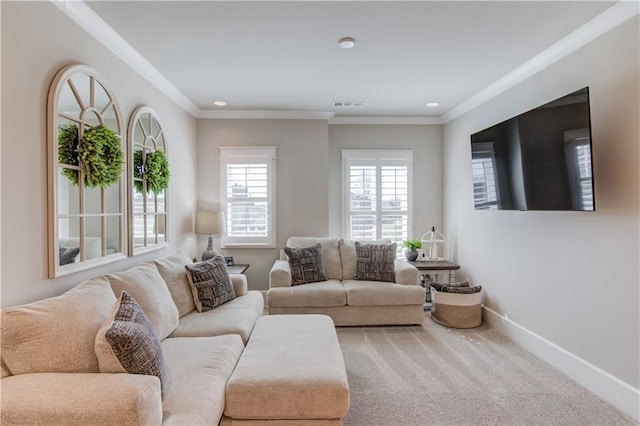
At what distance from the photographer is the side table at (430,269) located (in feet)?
14.2

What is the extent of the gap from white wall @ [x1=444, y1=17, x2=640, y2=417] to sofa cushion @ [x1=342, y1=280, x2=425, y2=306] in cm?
93

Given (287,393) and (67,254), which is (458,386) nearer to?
(287,393)

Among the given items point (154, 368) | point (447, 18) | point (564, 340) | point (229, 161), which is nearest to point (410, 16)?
point (447, 18)

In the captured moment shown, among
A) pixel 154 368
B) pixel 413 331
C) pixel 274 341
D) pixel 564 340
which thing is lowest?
pixel 413 331

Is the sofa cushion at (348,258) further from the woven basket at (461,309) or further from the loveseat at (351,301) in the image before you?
the woven basket at (461,309)

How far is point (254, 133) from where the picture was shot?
4785 millimetres

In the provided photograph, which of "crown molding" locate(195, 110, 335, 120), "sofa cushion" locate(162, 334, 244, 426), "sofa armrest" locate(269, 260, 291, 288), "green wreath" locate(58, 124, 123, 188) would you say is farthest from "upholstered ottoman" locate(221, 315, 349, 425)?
"crown molding" locate(195, 110, 335, 120)

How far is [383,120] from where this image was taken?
507cm

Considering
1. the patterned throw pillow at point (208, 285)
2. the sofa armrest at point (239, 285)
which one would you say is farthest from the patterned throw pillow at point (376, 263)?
the patterned throw pillow at point (208, 285)

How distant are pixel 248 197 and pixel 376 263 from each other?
2.00m

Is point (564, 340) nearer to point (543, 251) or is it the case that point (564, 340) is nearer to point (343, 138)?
point (543, 251)

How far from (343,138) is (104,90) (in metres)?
3.24

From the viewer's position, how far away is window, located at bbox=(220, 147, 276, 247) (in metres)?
4.79

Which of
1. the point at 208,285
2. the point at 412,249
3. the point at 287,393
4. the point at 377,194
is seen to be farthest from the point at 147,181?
the point at 412,249
